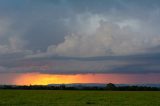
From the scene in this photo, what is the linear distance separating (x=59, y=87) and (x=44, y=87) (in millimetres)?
3692

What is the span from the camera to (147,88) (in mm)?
98312

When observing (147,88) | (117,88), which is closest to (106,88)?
(117,88)
